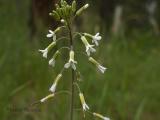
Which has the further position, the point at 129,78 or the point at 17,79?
the point at 129,78

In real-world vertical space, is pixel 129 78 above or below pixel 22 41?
below

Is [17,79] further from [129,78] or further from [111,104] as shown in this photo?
[129,78]

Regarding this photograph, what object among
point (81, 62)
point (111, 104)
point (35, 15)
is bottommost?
point (111, 104)

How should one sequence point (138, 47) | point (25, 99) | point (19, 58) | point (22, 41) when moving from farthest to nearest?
point (138, 47) < point (22, 41) < point (19, 58) < point (25, 99)

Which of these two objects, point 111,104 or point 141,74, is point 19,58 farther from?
point 141,74

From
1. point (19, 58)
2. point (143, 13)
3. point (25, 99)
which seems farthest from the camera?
point (143, 13)

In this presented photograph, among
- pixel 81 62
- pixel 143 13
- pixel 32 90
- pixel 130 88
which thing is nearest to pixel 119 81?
pixel 130 88
